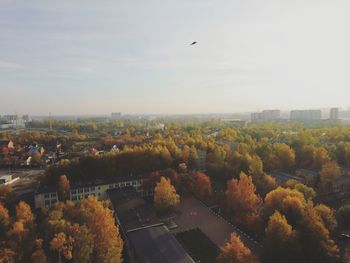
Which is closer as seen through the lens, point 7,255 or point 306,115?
point 7,255

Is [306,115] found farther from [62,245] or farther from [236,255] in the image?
[62,245]

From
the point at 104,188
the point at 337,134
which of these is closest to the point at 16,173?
the point at 104,188

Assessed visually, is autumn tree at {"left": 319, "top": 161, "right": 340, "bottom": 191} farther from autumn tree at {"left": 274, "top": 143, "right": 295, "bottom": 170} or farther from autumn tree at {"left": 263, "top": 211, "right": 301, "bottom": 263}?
autumn tree at {"left": 263, "top": 211, "right": 301, "bottom": 263}

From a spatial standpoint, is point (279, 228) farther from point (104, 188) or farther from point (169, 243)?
point (104, 188)

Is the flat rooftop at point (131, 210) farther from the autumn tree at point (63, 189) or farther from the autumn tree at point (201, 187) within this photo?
the autumn tree at point (201, 187)

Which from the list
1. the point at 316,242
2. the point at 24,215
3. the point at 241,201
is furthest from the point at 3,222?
the point at 316,242

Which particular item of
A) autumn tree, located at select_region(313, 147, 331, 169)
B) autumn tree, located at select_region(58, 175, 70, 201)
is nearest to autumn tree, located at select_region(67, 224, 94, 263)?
autumn tree, located at select_region(58, 175, 70, 201)
